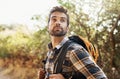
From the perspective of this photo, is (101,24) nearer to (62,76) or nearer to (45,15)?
(45,15)

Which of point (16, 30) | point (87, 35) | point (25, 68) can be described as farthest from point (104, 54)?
point (16, 30)

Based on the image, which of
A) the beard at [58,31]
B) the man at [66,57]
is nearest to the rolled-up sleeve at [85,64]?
the man at [66,57]

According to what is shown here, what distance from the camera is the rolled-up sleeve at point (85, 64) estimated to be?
1.63 meters

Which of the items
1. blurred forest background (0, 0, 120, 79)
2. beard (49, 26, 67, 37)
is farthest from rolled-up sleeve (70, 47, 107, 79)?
blurred forest background (0, 0, 120, 79)

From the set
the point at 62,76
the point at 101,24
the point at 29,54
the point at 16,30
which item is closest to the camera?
the point at 62,76

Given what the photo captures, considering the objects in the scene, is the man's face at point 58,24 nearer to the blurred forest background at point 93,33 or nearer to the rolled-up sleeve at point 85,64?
the rolled-up sleeve at point 85,64

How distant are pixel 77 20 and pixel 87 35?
40 centimetres

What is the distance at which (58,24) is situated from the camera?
74.0 inches

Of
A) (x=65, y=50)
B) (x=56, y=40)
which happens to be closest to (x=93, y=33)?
(x=56, y=40)

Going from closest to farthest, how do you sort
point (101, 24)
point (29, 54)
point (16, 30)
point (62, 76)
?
point (62, 76), point (101, 24), point (29, 54), point (16, 30)

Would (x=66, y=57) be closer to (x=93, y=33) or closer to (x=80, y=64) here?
(x=80, y=64)

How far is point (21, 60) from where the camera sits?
8.29 m

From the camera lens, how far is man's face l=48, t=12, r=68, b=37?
187cm

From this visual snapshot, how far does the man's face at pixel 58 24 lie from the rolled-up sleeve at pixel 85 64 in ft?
0.75
